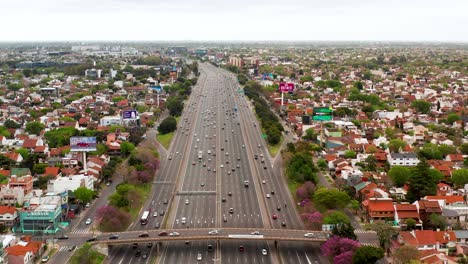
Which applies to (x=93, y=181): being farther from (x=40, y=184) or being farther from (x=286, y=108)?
(x=286, y=108)

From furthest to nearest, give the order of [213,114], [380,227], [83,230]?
[213,114]
[83,230]
[380,227]

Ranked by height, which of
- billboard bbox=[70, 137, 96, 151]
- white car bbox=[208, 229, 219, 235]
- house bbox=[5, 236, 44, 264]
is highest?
billboard bbox=[70, 137, 96, 151]

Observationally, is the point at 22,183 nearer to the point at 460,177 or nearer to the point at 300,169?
the point at 300,169

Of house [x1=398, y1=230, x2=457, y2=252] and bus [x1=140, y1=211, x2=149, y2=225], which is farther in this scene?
bus [x1=140, y1=211, x2=149, y2=225]

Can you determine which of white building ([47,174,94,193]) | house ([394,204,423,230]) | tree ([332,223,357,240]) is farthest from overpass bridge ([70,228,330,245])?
white building ([47,174,94,193])

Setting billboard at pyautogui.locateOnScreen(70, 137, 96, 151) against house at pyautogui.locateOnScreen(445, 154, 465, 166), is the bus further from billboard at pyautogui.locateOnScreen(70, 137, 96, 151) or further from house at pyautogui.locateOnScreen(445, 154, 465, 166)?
house at pyautogui.locateOnScreen(445, 154, 465, 166)

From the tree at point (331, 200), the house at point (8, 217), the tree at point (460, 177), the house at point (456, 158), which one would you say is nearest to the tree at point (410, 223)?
the tree at point (331, 200)

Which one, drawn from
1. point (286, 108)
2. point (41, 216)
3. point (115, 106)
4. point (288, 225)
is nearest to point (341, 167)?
point (288, 225)

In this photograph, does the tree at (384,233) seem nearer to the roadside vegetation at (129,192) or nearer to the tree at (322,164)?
the roadside vegetation at (129,192)
